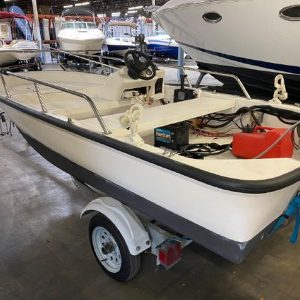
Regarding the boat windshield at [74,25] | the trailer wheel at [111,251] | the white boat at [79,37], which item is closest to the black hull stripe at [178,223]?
the trailer wheel at [111,251]

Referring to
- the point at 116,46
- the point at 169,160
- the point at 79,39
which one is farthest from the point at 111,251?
the point at 116,46

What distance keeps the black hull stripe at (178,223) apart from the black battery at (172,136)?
18.1 inches

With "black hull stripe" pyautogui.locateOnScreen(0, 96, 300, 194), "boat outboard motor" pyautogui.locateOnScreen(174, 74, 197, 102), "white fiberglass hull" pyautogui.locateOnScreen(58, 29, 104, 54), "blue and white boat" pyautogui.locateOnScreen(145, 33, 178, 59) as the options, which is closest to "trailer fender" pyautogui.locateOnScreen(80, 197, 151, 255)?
"black hull stripe" pyautogui.locateOnScreen(0, 96, 300, 194)

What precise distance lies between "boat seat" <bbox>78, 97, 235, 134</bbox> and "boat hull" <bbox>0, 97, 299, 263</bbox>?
169 millimetres

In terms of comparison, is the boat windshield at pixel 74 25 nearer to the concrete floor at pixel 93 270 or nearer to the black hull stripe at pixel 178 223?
the concrete floor at pixel 93 270

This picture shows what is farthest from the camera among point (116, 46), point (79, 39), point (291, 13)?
point (116, 46)

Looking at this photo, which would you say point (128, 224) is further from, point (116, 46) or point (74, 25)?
point (116, 46)

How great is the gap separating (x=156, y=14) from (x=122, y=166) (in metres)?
3.43

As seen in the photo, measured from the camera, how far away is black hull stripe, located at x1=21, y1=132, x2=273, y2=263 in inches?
53.2

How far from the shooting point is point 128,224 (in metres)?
1.76

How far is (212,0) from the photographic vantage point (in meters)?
3.45

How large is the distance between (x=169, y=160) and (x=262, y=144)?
0.68m

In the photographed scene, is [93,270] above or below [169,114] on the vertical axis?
below

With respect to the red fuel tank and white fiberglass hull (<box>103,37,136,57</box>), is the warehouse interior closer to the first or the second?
the red fuel tank
